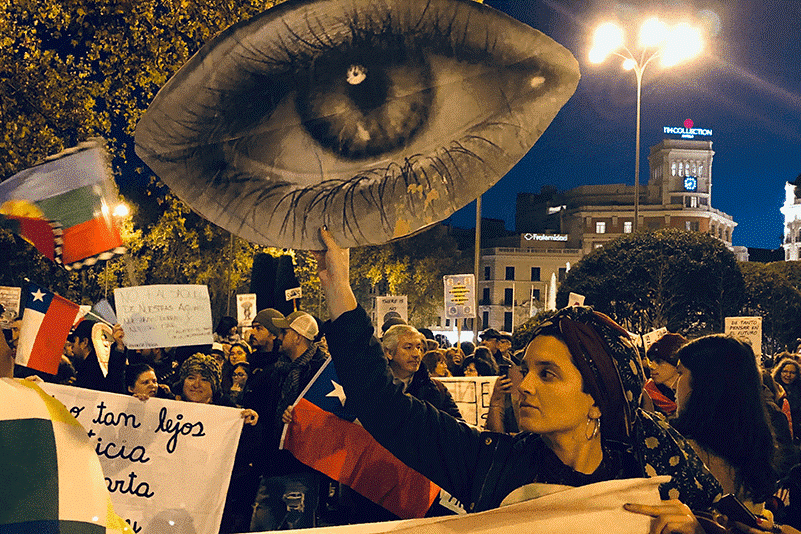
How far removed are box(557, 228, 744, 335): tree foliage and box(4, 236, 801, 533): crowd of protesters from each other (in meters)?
29.6

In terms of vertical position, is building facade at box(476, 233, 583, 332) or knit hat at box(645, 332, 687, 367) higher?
building facade at box(476, 233, 583, 332)

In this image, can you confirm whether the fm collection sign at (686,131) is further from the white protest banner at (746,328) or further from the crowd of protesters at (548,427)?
the crowd of protesters at (548,427)

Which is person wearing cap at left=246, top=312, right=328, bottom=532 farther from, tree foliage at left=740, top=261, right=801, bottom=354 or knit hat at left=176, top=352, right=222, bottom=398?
tree foliage at left=740, top=261, right=801, bottom=354

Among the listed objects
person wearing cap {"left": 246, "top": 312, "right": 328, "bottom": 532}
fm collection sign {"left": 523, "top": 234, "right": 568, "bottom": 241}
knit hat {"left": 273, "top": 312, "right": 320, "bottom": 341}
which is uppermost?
fm collection sign {"left": 523, "top": 234, "right": 568, "bottom": 241}

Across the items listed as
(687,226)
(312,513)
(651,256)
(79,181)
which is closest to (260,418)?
(312,513)

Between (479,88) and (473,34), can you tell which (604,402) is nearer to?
(479,88)

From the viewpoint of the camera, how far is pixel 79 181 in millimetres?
4430

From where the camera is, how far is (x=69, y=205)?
4.38m

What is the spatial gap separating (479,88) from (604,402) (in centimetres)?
91

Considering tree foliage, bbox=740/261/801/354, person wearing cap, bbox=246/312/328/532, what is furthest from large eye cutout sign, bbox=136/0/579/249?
tree foliage, bbox=740/261/801/354

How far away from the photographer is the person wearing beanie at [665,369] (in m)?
5.55

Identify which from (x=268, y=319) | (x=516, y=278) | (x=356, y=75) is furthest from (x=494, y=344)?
(x=516, y=278)

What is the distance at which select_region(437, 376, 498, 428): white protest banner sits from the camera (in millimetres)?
7238

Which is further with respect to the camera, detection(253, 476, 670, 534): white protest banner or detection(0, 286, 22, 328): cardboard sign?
detection(0, 286, 22, 328): cardboard sign
